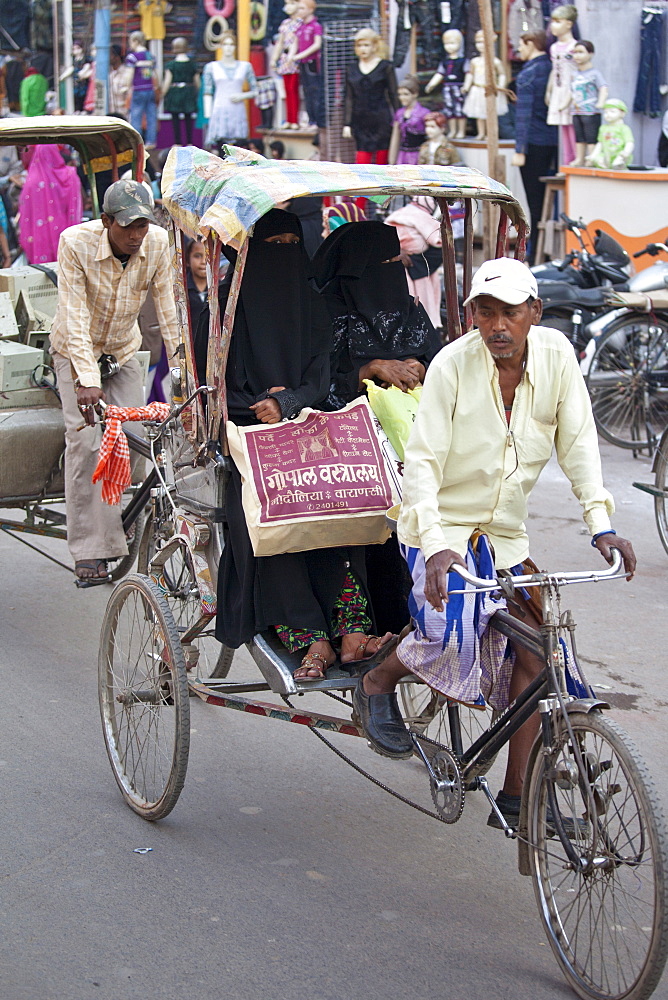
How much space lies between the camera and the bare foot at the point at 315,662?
11.8 feet

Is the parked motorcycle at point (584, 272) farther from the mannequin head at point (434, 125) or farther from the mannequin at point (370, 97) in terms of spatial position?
the mannequin at point (370, 97)

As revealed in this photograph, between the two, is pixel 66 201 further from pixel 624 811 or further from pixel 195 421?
pixel 624 811

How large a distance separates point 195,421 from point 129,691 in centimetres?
91

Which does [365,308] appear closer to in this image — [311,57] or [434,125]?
[434,125]

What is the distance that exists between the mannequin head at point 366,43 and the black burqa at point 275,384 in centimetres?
1130

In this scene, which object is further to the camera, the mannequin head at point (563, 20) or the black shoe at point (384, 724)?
the mannequin head at point (563, 20)

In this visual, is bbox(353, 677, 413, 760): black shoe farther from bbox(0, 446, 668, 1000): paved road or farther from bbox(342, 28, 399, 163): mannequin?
bbox(342, 28, 399, 163): mannequin

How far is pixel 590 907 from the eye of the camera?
9.46 feet

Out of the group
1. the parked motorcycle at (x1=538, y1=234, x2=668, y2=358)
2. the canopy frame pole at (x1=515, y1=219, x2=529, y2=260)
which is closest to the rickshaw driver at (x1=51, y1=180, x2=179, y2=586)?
the canopy frame pole at (x1=515, y1=219, x2=529, y2=260)

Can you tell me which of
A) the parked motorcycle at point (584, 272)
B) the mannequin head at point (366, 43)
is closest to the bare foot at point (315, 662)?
the parked motorcycle at point (584, 272)

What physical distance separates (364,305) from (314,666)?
1.37 m

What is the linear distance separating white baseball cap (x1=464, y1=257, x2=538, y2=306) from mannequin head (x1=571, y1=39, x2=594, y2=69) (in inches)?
415

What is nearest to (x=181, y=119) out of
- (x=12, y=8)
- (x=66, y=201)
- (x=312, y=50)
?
(x=312, y=50)

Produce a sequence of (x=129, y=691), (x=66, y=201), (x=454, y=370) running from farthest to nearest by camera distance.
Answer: (x=66, y=201), (x=129, y=691), (x=454, y=370)
